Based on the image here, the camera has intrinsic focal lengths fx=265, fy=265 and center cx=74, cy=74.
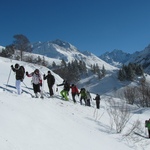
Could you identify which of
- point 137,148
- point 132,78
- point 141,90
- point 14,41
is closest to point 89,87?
point 132,78

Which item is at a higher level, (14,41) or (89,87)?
(14,41)

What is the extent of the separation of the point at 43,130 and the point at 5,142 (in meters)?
2.44

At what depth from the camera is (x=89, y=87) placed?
4872 inches

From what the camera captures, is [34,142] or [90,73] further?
[90,73]

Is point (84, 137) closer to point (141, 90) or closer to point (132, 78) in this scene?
point (141, 90)

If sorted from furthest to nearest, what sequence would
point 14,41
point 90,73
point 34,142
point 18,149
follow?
point 90,73 < point 14,41 < point 34,142 < point 18,149

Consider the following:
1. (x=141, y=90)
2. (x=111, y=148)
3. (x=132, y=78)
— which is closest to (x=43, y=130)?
(x=111, y=148)

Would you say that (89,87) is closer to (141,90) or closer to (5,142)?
(141,90)

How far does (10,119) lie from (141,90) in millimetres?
63663

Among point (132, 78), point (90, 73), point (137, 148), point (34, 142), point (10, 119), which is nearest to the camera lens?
point (34, 142)

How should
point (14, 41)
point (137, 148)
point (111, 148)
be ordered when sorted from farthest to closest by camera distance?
point (14, 41), point (137, 148), point (111, 148)

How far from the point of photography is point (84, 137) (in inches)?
417

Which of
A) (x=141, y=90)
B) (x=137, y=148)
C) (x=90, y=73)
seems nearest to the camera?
(x=137, y=148)

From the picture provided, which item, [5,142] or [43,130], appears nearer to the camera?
[5,142]
